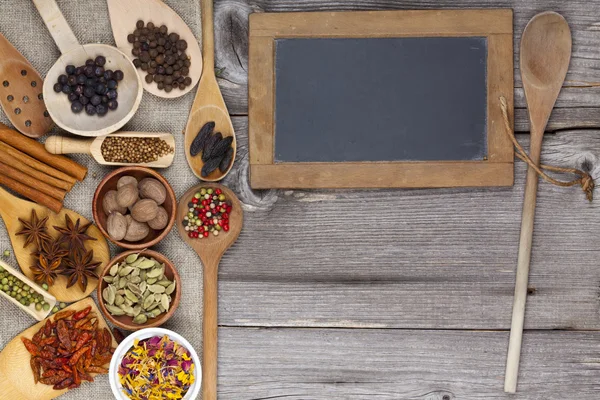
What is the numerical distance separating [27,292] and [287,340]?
84 centimetres

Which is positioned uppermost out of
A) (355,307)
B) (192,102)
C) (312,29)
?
(312,29)

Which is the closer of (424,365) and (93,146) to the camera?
(93,146)

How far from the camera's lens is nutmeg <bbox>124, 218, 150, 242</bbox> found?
6.02ft

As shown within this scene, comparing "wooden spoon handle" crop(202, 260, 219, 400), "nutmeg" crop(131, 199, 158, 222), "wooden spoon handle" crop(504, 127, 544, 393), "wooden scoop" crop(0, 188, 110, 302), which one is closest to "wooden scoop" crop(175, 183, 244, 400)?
"wooden spoon handle" crop(202, 260, 219, 400)

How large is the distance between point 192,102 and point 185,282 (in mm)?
586

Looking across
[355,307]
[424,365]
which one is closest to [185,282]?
[355,307]

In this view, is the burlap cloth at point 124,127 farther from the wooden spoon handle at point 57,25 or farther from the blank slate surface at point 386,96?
the blank slate surface at point 386,96

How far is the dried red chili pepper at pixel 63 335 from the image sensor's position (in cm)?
185

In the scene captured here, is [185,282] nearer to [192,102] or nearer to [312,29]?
[192,102]

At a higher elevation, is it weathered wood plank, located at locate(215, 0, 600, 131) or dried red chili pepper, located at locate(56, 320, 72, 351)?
weathered wood plank, located at locate(215, 0, 600, 131)

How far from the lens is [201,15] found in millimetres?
1900

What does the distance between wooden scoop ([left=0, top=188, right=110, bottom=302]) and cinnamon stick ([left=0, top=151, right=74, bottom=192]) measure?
0.10 m

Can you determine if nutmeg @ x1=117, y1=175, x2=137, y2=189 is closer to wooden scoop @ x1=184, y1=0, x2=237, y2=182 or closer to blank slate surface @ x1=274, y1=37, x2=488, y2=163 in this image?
wooden scoop @ x1=184, y1=0, x2=237, y2=182

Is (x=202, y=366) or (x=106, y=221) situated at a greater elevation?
(x=106, y=221)
